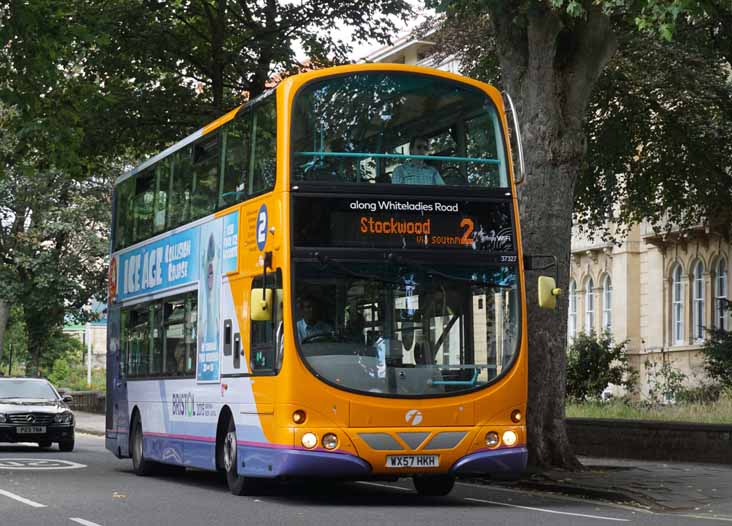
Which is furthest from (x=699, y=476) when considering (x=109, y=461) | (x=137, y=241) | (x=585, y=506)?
(x=109, y=461)

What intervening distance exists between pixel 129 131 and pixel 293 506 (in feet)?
56.7

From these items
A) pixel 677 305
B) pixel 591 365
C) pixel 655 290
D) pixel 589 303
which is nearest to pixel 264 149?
pixel 591 365

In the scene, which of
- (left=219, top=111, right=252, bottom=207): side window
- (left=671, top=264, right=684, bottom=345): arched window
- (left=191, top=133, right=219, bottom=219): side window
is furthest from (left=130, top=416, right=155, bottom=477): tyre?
(left=671, top=264, right=684, bottom=345): arched window

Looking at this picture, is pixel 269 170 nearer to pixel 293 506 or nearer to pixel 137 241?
pixel 293 506

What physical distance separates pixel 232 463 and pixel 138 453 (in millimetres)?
5449

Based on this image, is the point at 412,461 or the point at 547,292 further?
the point at 547,292

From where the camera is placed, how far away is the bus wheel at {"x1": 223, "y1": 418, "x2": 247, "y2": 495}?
1722 centimetres

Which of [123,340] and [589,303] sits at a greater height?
[589,303]

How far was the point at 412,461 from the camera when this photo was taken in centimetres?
1566

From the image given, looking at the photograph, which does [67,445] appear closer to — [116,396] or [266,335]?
[116,396]

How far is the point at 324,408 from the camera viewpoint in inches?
608

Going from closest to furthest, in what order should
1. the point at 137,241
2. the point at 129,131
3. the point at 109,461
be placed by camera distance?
1. the point at 137,241
2. the point at 109,461
3. the point at 129,131

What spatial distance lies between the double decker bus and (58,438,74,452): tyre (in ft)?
43.0

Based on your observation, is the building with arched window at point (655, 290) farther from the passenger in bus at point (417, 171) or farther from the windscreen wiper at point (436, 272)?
the windscreen wiper at point (436, 272)
